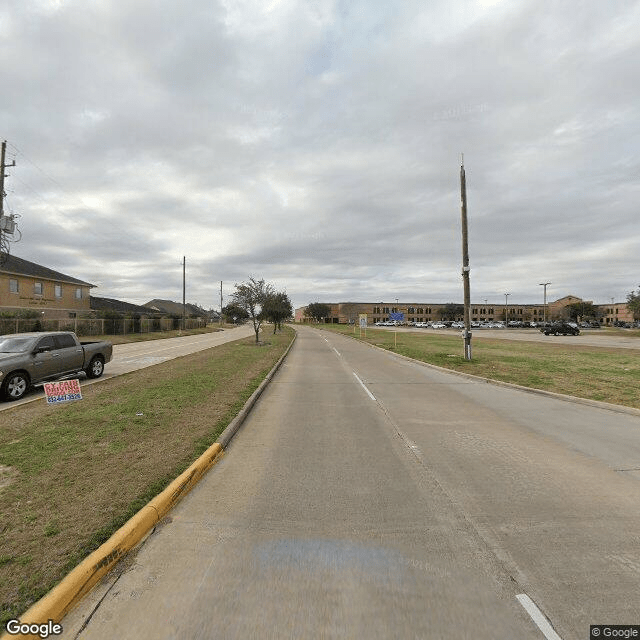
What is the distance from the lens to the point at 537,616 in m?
2.63

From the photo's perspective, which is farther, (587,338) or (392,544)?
(587,338)

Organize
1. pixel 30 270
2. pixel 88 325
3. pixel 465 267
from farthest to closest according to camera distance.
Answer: pixel 30 270 → pixel 88 325 → pixel 465 267

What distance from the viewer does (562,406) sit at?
945 cm

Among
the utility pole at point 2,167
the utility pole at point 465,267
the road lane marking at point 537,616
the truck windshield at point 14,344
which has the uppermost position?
the utility pole at point 2,167

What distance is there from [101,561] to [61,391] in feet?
19.6

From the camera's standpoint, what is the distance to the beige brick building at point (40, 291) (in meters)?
36.5

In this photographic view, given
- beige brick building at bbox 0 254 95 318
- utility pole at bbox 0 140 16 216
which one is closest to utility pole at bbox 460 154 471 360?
utility pole at bbox 0 140 16 216

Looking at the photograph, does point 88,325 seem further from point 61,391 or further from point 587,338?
point 587,338

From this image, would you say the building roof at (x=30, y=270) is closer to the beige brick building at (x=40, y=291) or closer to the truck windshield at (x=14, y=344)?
the beige brick building at (x=40, y=291)

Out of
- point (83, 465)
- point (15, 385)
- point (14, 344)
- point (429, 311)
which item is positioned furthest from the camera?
point (429, 311)

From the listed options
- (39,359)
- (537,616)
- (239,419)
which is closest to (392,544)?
(537,616)

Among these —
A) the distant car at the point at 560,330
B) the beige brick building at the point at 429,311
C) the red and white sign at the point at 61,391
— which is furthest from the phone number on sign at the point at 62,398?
the beige brick building at the point at 429,311

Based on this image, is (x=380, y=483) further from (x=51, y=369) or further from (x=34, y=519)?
(x=51, y=369)

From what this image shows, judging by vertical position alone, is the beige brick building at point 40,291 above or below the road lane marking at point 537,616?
above
